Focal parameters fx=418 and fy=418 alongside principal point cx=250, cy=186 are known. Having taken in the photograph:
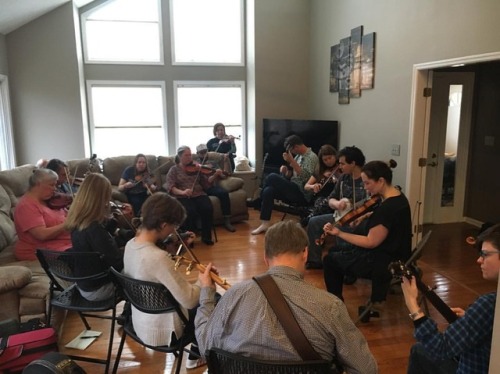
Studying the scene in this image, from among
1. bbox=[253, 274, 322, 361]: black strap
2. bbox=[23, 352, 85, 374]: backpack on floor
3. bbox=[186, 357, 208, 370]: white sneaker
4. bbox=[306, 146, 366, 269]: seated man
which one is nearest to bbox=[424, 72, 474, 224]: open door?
bbox=[306, 146, 366, 269]: seated man

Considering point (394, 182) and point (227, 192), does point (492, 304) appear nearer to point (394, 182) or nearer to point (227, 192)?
point (394, 182)

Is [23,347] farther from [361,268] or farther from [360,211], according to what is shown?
[360,211]

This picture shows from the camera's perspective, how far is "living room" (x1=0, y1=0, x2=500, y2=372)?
394 cm

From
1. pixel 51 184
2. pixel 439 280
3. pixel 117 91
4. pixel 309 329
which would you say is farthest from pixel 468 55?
pixel 117 91

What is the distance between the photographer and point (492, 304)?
137cm

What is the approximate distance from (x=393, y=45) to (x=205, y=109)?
3.21 metres

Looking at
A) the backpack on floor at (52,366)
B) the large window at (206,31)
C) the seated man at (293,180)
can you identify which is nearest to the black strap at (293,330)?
the backpack on floor at (52,366)

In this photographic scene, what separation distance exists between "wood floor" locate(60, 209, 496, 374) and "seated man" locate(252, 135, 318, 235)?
17.8 inches

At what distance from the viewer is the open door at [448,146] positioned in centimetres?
483

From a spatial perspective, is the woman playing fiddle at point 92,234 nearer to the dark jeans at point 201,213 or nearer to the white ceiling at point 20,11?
the dark jeans at point 201,213

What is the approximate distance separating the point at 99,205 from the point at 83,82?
4178mm

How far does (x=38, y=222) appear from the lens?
2889 mm

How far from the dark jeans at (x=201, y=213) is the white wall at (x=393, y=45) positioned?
192 centimetres

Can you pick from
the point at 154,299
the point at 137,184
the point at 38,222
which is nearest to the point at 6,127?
the point at 137,184
